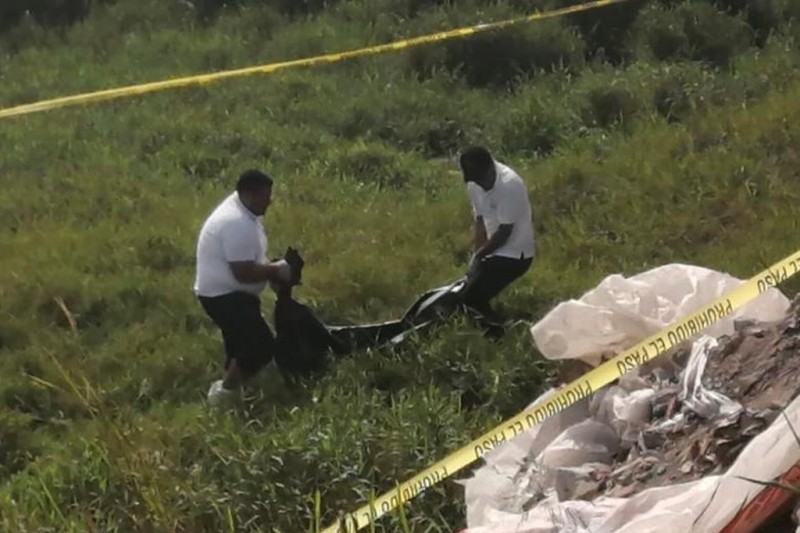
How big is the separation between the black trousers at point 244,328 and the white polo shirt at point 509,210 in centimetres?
110

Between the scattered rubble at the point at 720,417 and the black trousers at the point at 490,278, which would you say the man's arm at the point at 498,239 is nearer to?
the black trousers at the point at 490,278

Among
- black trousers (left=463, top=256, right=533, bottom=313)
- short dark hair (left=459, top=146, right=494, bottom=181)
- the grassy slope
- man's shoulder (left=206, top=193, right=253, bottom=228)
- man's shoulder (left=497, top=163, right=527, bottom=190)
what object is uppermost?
short dark hair (left=459, top=146, right=494, bottom=181)

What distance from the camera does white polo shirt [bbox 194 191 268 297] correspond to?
20.2ft

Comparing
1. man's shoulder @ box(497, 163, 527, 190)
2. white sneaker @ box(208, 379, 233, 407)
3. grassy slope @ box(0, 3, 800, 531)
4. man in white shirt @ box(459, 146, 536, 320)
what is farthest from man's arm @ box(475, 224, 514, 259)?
white sneaker @ box(208, 379, 233, 407)

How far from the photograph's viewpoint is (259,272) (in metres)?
6.20

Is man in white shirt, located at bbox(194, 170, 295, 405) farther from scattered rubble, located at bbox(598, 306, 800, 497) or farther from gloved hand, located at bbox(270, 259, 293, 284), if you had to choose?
scattered rubble, located at bbox(598, 306, 800, 497)

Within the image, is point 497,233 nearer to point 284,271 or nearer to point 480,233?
point 480,233

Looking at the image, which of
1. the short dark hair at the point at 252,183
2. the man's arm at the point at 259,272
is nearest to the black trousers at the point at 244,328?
the man's arm at the point at 259,272

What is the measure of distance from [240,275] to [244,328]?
282mm

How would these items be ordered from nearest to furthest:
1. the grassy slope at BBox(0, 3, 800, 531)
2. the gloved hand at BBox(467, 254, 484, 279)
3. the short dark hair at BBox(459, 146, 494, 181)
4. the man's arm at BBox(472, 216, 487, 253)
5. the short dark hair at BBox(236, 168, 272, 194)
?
the grassy slope at BBox(0, 3, 800, 531) → the short dark hair at BBox(236, 168, 272, 194) → the short dark hair at BBox(459, 146, 494, 181) → the gloved hand at BBox(467, 254, 484, 279) → the man's arm at BBox(472, 216, 487, 253)

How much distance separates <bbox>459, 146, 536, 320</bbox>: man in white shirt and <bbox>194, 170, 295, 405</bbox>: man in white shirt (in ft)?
2.93

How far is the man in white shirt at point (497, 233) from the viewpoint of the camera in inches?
256

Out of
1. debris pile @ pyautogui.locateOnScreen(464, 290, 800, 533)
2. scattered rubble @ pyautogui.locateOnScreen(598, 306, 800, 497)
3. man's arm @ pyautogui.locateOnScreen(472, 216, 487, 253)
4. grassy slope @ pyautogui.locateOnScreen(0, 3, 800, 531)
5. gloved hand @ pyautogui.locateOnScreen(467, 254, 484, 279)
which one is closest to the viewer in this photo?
debris pile @ pyautogui.locateOnScreen(464, 290, 800, 533)

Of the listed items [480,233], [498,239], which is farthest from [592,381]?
[480,233]
